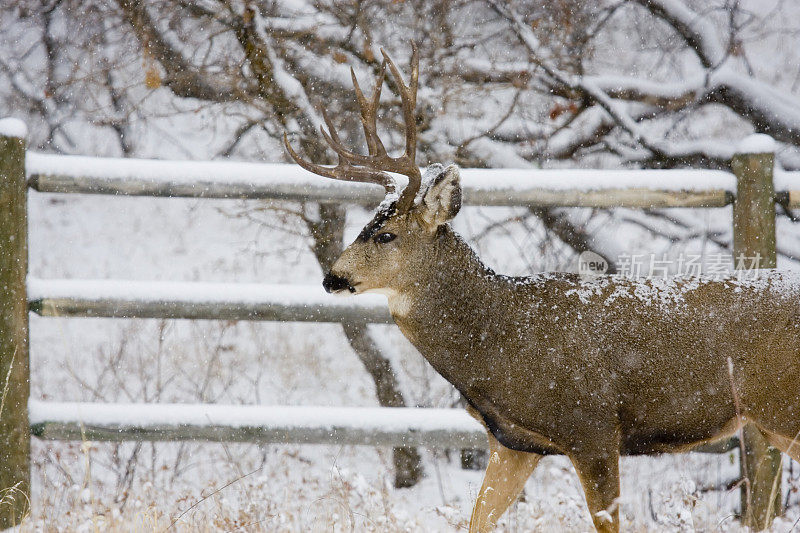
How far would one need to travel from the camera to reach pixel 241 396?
6410 millimetres

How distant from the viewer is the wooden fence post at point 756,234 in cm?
396

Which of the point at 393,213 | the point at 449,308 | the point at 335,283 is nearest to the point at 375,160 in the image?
the point at 393,213

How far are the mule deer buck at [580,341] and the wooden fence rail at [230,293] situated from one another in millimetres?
738

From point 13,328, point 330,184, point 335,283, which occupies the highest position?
point 330,184

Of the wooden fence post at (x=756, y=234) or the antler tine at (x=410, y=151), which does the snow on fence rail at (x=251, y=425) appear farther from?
the wooden fence post at (x=756, y=234)

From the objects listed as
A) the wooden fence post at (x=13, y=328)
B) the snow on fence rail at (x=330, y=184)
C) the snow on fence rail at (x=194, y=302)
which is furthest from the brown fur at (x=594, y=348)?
the wooden fence post at (x=13, y=328)

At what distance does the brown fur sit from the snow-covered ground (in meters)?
0.24

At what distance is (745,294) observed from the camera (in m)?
3.18

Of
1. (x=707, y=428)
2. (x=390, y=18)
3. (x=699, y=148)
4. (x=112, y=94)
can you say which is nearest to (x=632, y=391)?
(x=707, y=428)

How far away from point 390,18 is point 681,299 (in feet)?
9.84

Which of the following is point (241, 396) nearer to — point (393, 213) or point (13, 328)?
point (13, 328)

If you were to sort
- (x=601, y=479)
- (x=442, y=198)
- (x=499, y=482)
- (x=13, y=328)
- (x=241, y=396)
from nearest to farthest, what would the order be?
(x=601, y=479), (x=442, y=198), (x=499, y=482), (x=13, y=328), (x=241, y=396)

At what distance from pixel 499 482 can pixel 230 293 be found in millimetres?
1498

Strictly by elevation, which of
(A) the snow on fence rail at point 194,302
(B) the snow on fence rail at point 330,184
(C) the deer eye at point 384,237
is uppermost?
(B) the snow on fence rail at point 330,184
